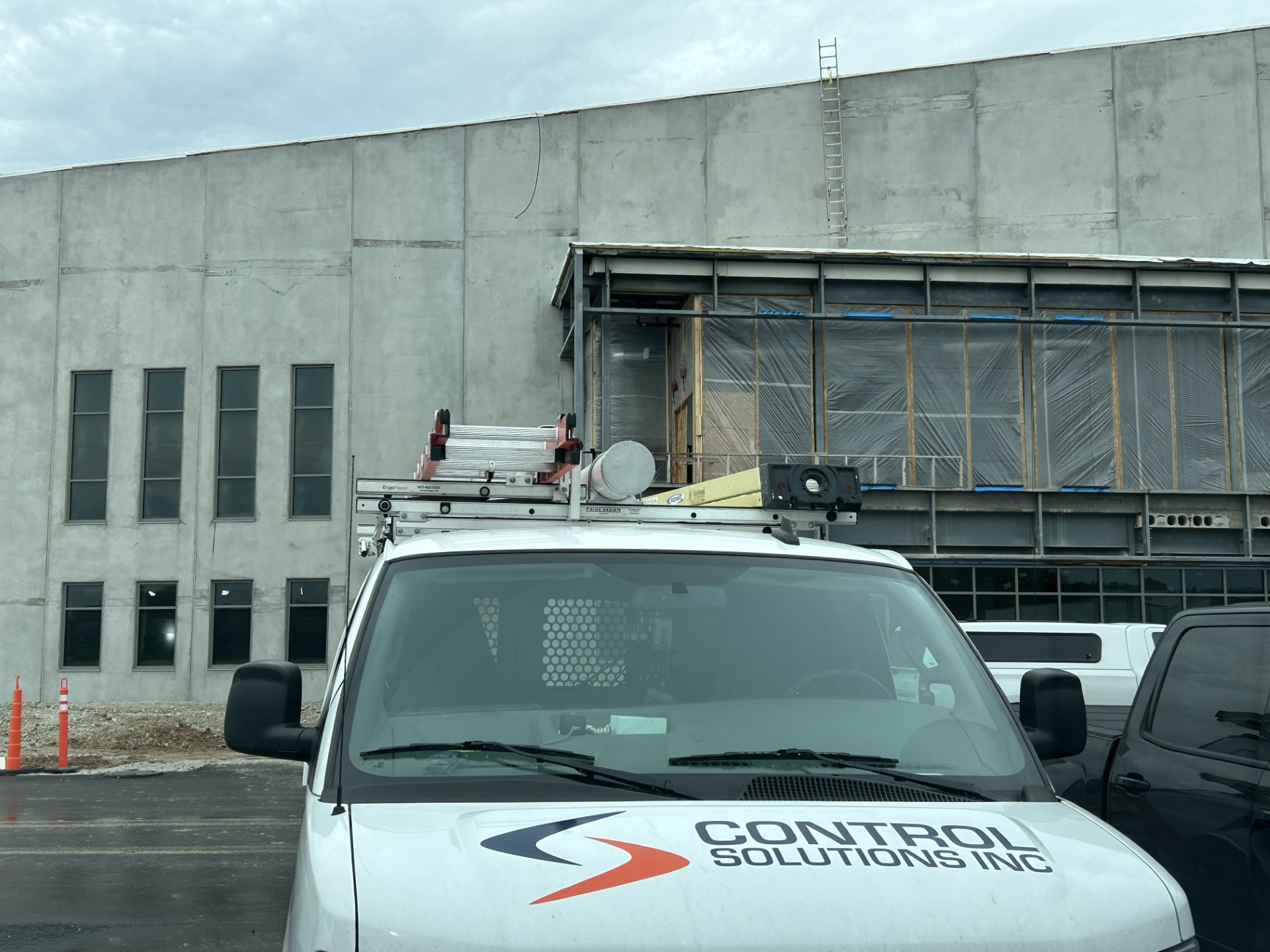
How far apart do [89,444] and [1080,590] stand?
22029mm

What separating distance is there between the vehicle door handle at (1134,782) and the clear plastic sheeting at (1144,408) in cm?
2160

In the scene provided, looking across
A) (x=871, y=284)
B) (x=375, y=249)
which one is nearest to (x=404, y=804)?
(x=871, y=284)

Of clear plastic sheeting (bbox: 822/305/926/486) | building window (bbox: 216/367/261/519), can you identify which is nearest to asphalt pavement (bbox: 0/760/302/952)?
building window (bbox: 216/367/261/519)

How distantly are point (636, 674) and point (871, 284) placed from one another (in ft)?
75.8

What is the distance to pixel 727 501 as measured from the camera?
25.0 ft

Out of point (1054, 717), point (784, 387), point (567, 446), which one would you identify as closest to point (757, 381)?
point (784, 387)

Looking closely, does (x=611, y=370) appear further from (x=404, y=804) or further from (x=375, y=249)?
(x=404, y=804)

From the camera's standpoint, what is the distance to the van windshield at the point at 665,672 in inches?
118

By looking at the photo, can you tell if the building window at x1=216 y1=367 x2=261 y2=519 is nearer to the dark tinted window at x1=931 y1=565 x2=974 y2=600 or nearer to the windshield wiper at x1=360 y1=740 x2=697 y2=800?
the dark tinted window at x1=931 y1=565 x2=974 y2=600

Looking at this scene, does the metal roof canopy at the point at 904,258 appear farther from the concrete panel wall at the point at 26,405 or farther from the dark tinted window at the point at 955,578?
the concrete panel wall at the point at 26,405

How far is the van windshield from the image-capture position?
2996mm

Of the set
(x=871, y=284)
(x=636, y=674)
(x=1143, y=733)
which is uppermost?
(x=871, y=284)

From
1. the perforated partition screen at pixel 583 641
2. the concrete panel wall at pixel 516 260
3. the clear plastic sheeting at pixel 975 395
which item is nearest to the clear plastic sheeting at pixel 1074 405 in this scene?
the clear plastic sheeting at pixel 975 395

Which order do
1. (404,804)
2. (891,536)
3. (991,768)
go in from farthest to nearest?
(891,536), (991,768), (404,804)
